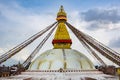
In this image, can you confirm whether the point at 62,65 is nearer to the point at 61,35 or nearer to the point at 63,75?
the point at 63,75

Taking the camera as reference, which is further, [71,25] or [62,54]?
[71,25]

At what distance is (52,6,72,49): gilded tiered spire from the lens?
69.5ft

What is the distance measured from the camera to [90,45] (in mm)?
19984

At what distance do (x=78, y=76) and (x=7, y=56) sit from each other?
5717mm

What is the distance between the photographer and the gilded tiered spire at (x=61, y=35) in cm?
2119

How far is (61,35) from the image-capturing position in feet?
69.9

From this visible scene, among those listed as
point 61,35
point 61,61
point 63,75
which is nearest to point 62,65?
point 61,61

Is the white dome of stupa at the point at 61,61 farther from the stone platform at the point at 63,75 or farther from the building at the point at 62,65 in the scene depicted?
the stone platform at the point at 63,75

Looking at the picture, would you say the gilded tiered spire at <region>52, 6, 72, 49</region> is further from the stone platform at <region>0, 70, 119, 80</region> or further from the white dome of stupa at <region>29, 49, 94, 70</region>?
the stone platform at <region>0, 70, 119, 80</region>

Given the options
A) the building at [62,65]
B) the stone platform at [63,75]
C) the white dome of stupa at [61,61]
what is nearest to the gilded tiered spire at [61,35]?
the building at [62,65]

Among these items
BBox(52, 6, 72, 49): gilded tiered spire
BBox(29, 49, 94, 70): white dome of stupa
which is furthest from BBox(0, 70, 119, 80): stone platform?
BBox(52, 6, 72, 49): gilded tiered spire

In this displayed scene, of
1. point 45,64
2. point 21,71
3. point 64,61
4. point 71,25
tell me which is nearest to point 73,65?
point 64,61

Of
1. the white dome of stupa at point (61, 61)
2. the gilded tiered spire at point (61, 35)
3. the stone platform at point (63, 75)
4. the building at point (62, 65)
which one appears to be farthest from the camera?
the gilded tiered spire at point (61, 35)

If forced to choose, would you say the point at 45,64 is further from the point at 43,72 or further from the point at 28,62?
the point at 28,62
